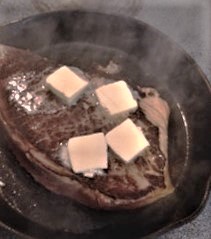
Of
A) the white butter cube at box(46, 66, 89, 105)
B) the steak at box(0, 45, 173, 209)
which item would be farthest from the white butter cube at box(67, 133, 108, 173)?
the white butter cube at box(46, 66, 89, 105)

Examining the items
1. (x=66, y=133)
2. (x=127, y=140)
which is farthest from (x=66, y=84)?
(x=127, y=140)

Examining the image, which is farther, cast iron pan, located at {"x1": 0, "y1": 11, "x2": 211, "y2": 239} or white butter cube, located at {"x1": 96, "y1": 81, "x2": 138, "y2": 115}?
white butter cube, located at {"x1": 96, "y1": 81, "x2": 138, "y2": 115}

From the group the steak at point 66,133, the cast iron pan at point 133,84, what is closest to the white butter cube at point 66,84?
the steak at point 66,133

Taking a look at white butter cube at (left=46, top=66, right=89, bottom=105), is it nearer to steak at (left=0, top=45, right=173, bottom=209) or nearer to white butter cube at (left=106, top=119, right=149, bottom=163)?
steak at (left=0, top=45, right=173, bottom=209)

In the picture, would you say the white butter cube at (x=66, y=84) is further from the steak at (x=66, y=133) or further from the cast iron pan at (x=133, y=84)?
the cast iron pan at (x=133, y=84)

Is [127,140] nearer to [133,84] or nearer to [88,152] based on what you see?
[88,152]

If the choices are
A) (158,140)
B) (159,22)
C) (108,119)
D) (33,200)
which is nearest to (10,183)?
(33,200)
